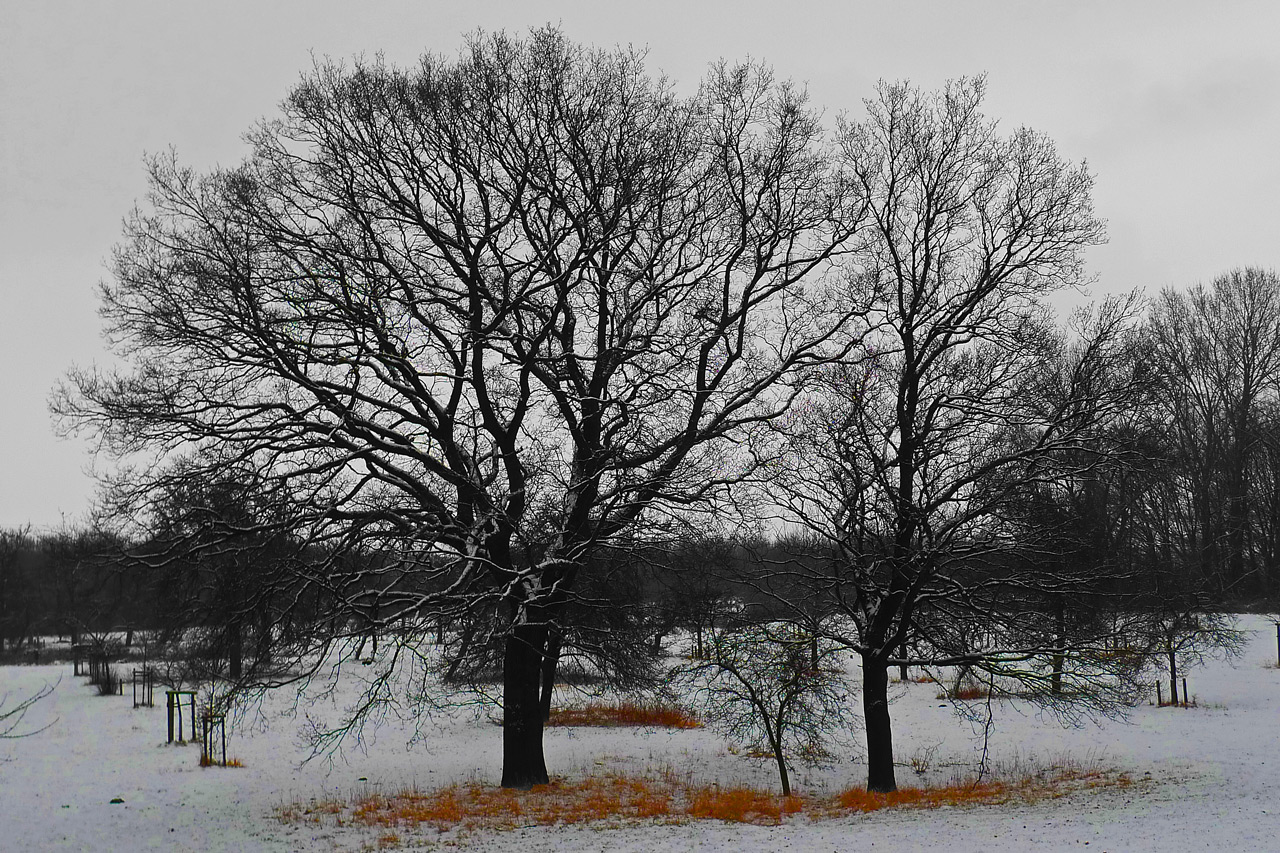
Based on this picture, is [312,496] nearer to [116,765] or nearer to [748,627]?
[748,627]

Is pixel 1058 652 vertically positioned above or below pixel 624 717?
above

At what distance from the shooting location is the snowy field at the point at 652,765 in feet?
35.8

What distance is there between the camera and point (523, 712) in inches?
588

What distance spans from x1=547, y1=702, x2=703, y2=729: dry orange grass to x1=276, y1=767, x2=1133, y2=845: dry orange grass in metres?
9.96

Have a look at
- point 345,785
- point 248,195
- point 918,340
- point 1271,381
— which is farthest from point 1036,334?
point 1271,381

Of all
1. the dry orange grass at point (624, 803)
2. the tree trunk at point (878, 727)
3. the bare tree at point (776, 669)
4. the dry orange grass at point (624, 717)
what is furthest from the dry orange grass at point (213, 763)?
the tree trunk at point (878, 727)

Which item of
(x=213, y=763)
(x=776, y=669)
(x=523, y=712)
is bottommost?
(x=213, y=763)

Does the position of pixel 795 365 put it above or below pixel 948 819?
above

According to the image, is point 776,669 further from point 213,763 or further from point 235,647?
point 213,763

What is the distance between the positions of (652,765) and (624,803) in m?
5.32

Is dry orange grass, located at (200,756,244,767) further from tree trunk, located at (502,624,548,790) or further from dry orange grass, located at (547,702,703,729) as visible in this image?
dry orange grass, located at (547,702,703,729)

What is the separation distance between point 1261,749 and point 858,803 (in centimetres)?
1010

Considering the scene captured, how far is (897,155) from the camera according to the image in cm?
1623

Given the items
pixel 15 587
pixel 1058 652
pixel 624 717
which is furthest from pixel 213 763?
pixel 15 587
